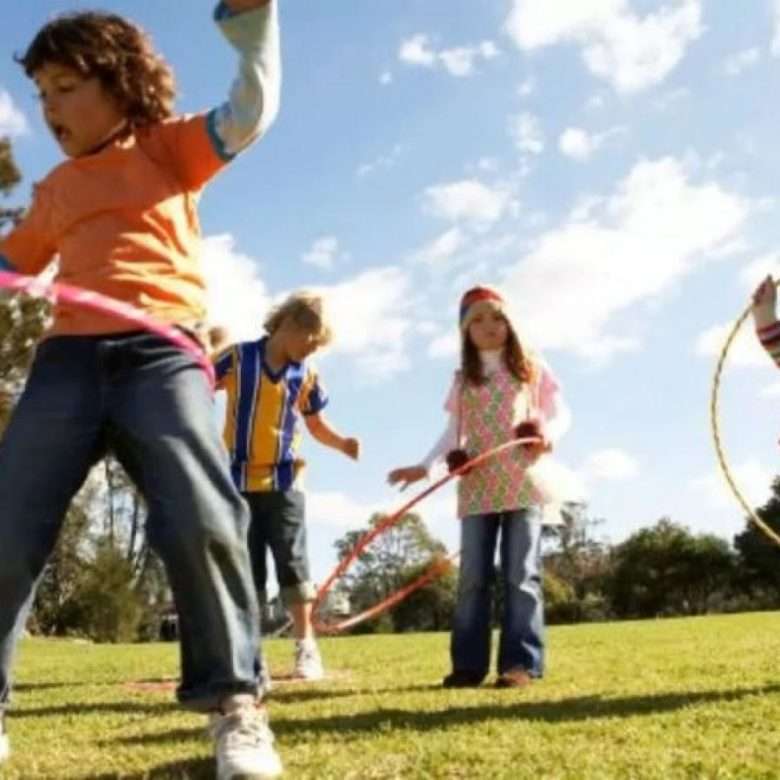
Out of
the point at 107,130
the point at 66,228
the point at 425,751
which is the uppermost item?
the point at 107,130

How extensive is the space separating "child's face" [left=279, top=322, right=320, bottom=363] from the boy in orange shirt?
10.9ft

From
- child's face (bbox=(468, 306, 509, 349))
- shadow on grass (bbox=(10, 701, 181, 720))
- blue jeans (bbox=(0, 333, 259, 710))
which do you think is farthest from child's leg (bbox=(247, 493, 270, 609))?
blue jeans (bbox=(0, 333, 259, 710))

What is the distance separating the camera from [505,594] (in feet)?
21.4

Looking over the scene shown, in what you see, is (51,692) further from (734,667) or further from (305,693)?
(734,667)

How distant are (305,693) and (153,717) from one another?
1095 millimetres

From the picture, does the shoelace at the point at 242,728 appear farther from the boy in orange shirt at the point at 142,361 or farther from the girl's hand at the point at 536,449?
the girl's hand at the point at 536,449

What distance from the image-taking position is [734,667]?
6.50 metres

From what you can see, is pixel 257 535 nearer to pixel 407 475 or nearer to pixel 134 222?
pixel 407 475

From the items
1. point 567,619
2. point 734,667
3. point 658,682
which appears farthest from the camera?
point 567,619

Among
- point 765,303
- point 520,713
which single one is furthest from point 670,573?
point 520,713

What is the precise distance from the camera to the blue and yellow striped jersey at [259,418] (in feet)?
23.2

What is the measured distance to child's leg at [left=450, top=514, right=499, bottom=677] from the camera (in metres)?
6.50

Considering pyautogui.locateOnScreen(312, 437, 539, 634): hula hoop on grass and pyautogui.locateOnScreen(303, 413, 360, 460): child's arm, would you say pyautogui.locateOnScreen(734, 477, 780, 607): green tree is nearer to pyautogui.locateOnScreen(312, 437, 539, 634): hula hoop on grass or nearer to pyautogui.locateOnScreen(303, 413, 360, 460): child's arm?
pyautogui.locateOnScreen(312, 437, 539, 634): hula hoop on grass

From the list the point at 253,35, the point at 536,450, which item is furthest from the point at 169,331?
the point at 536,450
